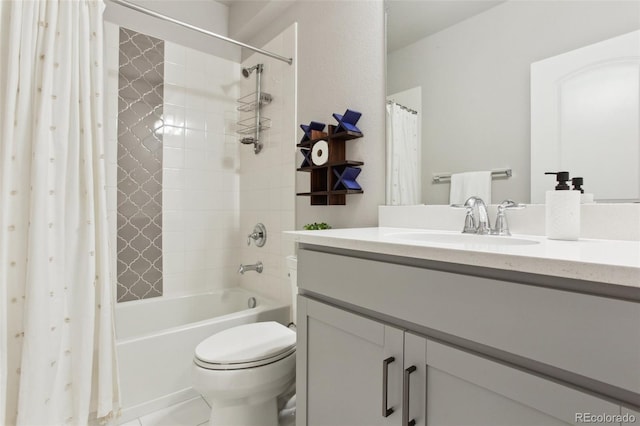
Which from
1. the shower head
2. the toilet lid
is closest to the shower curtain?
the toilet lid

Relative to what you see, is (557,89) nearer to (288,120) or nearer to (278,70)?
(288,120)

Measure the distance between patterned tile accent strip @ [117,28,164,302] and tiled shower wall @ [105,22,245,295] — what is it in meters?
0.04

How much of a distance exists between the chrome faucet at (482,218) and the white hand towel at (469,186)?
1.9 inches

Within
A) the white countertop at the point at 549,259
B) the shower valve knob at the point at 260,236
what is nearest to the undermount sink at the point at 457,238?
the white countertop at the point at 549,259

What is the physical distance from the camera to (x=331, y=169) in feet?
5.39

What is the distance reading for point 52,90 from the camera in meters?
1.32

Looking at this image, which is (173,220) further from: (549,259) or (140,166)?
(549,259)

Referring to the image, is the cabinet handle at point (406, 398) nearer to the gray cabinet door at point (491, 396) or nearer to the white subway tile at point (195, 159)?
Result: the gray cabinet door at point (491, 396)

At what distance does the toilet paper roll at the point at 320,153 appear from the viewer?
1.64 m

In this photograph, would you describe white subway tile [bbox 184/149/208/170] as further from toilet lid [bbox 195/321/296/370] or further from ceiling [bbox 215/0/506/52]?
ceiling [bbox 215/0/506/52]

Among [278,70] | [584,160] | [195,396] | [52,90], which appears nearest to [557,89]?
[584,160]

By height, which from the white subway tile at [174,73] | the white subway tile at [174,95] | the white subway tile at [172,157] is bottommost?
the white subway tile at [172,157]

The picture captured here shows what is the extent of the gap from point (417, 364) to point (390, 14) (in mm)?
1471

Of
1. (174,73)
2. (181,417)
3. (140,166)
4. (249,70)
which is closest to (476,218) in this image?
(181,417)
